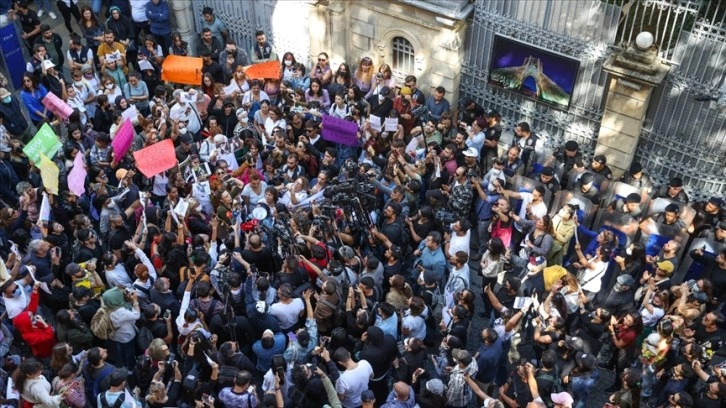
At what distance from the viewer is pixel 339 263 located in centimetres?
1045

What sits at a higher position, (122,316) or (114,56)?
(114,56)

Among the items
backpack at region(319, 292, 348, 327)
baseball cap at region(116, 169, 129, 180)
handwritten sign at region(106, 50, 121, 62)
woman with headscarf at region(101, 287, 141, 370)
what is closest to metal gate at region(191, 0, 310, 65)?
handwritten sign at region(106, 50, 121, 62)

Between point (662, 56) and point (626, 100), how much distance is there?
2.81 ft

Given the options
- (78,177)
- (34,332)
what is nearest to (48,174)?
(78,177)

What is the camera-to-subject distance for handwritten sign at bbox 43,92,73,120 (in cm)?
1347

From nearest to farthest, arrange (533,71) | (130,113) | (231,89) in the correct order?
(130,113) → (533,71) → (231,89)

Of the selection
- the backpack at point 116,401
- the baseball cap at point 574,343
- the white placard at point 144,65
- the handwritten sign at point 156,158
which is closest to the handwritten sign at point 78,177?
the handwritten sign at point 156,158

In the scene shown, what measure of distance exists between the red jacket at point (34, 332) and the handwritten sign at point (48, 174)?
1.88 meters

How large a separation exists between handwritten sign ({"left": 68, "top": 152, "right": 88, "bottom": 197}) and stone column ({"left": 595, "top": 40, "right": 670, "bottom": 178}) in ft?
27.2

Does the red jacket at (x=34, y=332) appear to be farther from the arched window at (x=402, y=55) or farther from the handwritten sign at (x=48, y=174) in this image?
the arched window at (x=402, y=55)

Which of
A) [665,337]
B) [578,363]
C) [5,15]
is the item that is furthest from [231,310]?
[5,15]

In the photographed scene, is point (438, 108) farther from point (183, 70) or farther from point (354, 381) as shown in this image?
point (354, 381)

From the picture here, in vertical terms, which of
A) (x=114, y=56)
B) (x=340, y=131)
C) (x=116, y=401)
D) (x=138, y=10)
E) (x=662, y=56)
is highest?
(x=662, y=56)

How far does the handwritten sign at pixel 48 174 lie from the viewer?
38.4 ft
